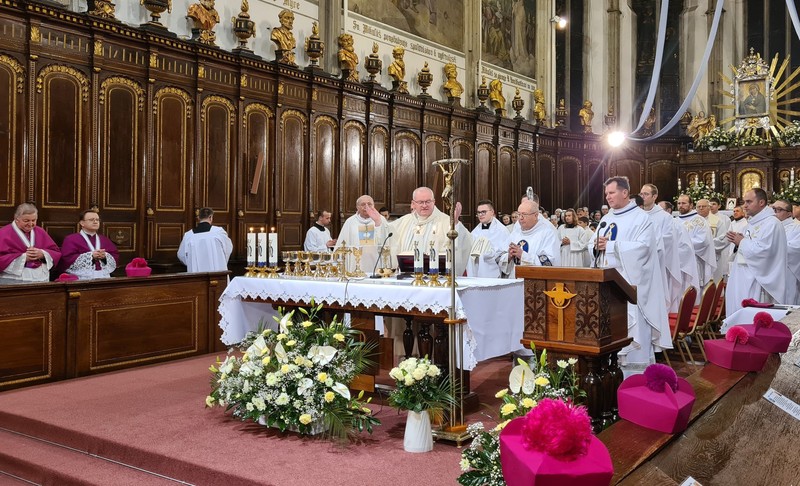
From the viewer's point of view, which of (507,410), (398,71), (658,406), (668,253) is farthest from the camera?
(398,71)

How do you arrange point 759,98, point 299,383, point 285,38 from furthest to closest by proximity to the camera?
point 759,98 < point 285,38 < point 299,383

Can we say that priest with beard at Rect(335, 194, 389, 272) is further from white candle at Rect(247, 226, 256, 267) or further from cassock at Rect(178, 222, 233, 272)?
cassock at Rect(178, 222, 233, 272)

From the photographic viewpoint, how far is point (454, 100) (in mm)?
16609

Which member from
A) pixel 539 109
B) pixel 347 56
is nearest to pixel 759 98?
pixel 539 109

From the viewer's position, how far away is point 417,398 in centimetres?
459

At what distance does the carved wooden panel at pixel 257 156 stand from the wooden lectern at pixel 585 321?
27.2ft

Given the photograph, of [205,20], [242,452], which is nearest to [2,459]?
[242,452]

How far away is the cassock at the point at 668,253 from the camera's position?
315 inches

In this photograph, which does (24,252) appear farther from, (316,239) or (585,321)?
(585,321)

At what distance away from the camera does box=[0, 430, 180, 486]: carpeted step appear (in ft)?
14.6

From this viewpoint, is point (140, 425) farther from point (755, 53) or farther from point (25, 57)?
point (755, 53)

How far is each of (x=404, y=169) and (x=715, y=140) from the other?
10399mm

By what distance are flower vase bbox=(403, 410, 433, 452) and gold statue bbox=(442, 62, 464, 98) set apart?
1292cm

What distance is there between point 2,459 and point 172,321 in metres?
2.94
